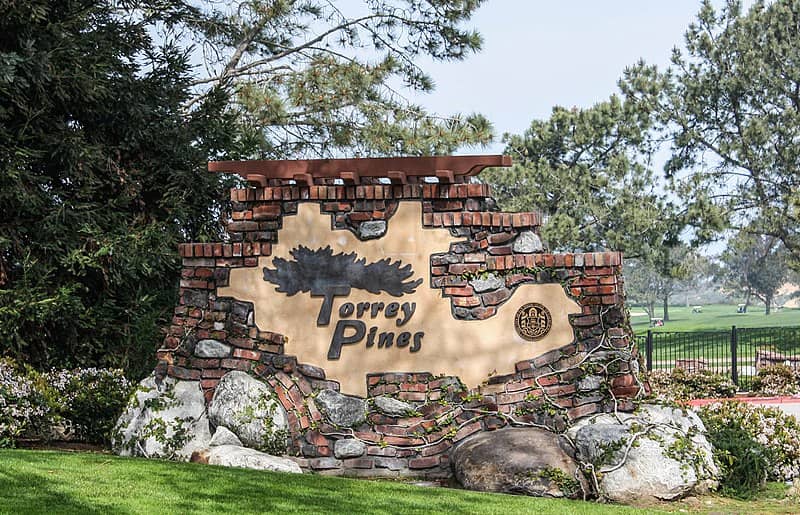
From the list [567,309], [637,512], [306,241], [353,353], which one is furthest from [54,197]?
[637,512]

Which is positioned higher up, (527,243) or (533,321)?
(527,243)

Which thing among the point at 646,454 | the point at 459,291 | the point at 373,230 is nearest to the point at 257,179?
the point at 373,230

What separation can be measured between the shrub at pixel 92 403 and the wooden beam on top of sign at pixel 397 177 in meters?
3.92

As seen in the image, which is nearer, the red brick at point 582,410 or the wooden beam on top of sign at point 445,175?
the red brick at point 582,410

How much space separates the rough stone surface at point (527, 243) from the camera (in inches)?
333

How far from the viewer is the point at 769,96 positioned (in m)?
25.5

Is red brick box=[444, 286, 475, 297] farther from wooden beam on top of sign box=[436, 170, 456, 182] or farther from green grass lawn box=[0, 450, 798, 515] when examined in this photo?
green grass lawn box=[0, 450, 798, 515]

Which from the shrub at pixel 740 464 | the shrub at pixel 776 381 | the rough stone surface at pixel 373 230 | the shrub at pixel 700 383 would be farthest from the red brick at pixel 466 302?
the shrub at pixel 776 381

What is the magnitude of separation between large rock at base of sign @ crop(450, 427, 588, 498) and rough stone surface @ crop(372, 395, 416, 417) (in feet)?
2.32

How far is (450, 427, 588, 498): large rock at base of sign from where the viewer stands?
285 inches

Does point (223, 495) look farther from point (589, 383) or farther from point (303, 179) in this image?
point (589, 383)

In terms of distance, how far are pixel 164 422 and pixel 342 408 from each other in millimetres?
1693

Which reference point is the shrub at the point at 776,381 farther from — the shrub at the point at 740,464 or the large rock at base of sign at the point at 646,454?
the large rock at base of sign at the point at 646,454

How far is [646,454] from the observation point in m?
7.47
